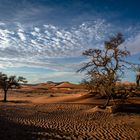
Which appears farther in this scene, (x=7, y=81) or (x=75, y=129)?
(x=7, y=81)

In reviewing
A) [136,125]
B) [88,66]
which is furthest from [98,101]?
[136,125]

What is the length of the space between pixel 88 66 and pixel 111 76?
2.44 meters

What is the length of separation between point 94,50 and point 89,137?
Result: 12604 mm

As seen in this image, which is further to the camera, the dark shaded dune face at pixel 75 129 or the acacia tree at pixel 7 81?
the acacia tree at pixel 7 81

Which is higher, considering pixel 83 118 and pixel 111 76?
pixel 111 76

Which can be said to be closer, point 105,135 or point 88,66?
point 105,135

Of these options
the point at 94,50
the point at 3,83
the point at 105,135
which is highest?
the point at 94,50

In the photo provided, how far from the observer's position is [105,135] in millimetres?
14961

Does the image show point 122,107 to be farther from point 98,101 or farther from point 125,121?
point 98,101

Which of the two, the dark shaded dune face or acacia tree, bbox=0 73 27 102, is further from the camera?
acacia tree, bbox=0 73 27 102

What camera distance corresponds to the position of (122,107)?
24.9 metres

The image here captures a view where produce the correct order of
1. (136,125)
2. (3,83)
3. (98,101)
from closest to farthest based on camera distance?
1. (136,125)
2. (98,101)
3. (3,83)

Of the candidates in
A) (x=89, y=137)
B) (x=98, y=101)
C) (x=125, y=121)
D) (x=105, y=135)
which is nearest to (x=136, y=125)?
(x=125, y=121)

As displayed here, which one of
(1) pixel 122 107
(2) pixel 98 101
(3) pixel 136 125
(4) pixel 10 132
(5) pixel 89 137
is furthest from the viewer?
(2) pixel 98 101
